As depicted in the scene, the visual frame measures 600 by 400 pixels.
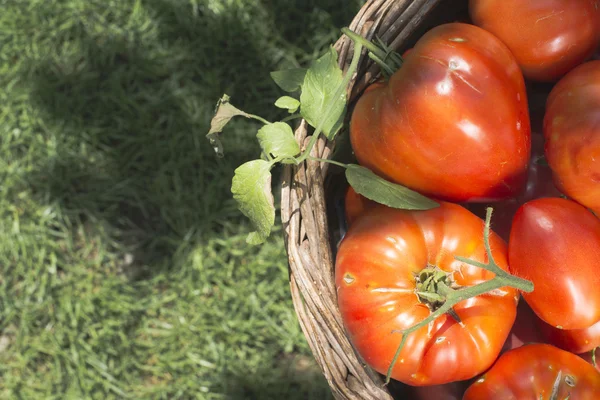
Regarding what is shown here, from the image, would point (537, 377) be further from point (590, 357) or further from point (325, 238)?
point (325, 238)

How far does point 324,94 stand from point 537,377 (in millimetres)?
531

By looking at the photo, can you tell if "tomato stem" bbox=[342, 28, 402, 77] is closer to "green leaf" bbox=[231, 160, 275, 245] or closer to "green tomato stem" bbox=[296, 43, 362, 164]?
"green tomato stem" bbox=[296, 43, 362, 164]

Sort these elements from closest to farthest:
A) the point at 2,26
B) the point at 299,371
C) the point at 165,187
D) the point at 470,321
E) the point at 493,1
→ 1. the point at 470,321
2. the point at 493,1
3. the point at 299,371
4. the point at 165,187
5. the point at 2,26

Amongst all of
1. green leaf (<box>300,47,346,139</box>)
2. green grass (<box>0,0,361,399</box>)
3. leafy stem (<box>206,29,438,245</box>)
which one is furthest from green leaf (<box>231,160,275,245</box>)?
green grass (<box>0,0,361,399</box>)

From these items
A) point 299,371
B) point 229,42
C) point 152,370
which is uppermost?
point 229,42

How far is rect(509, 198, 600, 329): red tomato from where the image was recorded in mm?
894

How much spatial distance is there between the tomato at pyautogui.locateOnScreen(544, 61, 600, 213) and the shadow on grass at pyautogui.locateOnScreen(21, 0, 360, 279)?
81 centimetres

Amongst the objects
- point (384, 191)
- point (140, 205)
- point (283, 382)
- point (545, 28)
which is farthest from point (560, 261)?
point (140, 205)

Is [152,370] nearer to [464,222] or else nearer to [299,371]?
[299,371]

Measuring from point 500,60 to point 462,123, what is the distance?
0.14m

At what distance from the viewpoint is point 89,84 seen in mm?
1718

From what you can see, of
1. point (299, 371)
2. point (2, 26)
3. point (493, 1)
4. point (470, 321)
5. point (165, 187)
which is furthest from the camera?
point (2, 26)

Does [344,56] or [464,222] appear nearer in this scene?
[464,222]

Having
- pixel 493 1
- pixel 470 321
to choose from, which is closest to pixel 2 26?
pixel 493 1
